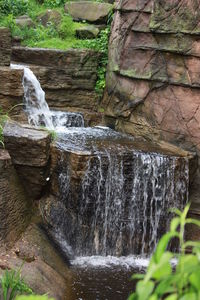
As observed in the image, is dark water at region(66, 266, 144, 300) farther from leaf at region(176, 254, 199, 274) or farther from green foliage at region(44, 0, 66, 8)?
green foliage at region(44, 0, 66, 8)

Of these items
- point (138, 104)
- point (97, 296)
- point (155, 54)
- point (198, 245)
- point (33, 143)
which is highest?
point (155, 54)

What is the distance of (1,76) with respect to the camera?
323 inches

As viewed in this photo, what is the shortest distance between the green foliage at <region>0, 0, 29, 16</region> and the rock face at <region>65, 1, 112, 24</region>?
1356mm

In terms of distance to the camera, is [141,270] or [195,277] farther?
[141,270]

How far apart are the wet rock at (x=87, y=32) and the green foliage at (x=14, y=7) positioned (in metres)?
2.32

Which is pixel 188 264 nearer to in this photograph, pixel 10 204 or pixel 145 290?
pixel 145 290

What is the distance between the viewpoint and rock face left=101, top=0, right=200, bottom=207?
27.6 feet

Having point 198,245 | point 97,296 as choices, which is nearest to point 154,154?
point 97,296

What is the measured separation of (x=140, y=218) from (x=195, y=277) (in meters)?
6.72

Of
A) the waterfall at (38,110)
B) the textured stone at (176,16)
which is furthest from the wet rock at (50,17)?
the textured stone at (176,16)

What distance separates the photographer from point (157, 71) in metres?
8.98

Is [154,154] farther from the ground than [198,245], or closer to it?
farther from the ground

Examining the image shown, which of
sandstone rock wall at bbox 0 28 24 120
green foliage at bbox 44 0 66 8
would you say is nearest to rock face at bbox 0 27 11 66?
sandstone rock wall at bbox 0 28 24 120

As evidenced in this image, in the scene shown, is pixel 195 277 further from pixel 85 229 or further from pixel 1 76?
pixel 1 76
